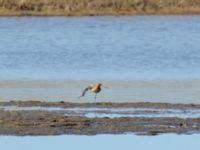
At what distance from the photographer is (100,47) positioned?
99.7ft

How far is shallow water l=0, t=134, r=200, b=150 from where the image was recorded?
1423 centimetres

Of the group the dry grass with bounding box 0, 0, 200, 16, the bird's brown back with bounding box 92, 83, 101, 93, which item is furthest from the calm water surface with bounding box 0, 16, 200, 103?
the dry grass with bounding box 0, 0, 200, 16

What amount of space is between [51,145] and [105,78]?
819 cm

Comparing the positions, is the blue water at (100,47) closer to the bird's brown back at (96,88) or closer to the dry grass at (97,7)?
the dry grass at (97,7)

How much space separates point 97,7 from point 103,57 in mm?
16156

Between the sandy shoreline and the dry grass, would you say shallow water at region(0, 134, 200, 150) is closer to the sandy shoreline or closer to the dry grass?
the sandy shoreline

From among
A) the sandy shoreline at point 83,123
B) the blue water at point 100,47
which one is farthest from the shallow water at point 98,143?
the blue water at point 100,47

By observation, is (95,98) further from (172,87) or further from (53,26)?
(53,26)

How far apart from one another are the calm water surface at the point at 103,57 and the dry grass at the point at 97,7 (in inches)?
79.6

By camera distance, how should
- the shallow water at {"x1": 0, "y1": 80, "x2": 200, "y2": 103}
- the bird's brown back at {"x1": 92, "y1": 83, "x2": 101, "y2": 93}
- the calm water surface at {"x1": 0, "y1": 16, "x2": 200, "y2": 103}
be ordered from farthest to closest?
the calm water surface at {"x1": 0, "y1": 16, "x2": 200, "y2": 103}
the shallow water at {"x1": 0, "y1": 80, "x2": 200, "y2": 103}
the bird's brown back at {"x1": 92, "y1": 83, "x2": 101, "y2": 93}

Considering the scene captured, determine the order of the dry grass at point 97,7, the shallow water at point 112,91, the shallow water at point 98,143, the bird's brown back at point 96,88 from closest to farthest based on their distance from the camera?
the shallow water at point 98,143, the bird's brown back at point 96,88, the shallow water at point 112,91, the dry grass at point 97,7

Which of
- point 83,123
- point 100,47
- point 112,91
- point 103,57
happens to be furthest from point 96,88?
point 100,47

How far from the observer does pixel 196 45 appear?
30.4 meters

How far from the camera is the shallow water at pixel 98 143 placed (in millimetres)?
14234
